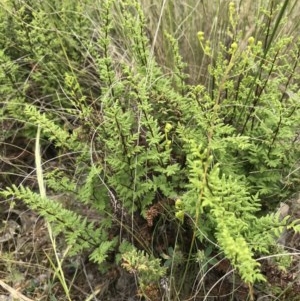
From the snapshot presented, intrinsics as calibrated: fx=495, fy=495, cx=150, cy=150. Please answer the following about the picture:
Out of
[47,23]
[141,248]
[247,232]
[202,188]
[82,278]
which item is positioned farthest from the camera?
[47,23]

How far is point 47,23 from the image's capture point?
191 cm

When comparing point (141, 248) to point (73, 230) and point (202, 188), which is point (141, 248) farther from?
point (202, 188)

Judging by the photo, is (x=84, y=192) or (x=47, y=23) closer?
(x=84, y=192)

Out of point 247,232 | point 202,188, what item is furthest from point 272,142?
point 202,188

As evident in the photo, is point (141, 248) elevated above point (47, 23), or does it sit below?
below

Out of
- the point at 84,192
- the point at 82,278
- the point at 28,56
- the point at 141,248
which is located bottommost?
the point at 82,278

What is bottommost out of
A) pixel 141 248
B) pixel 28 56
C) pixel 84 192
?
pixel 141 248

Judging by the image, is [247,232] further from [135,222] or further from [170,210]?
[135,222]

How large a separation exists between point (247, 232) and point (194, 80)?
2.63ft

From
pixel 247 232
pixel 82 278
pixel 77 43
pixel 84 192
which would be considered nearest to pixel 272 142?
pixel 247 232

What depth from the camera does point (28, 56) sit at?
6.11 feet

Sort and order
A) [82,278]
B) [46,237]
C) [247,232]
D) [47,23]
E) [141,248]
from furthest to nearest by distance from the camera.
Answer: [47,23]
[46,237]
[82,278]
[141,248]
[247,232]

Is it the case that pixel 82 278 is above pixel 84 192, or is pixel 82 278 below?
below

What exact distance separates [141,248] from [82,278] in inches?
10.2
